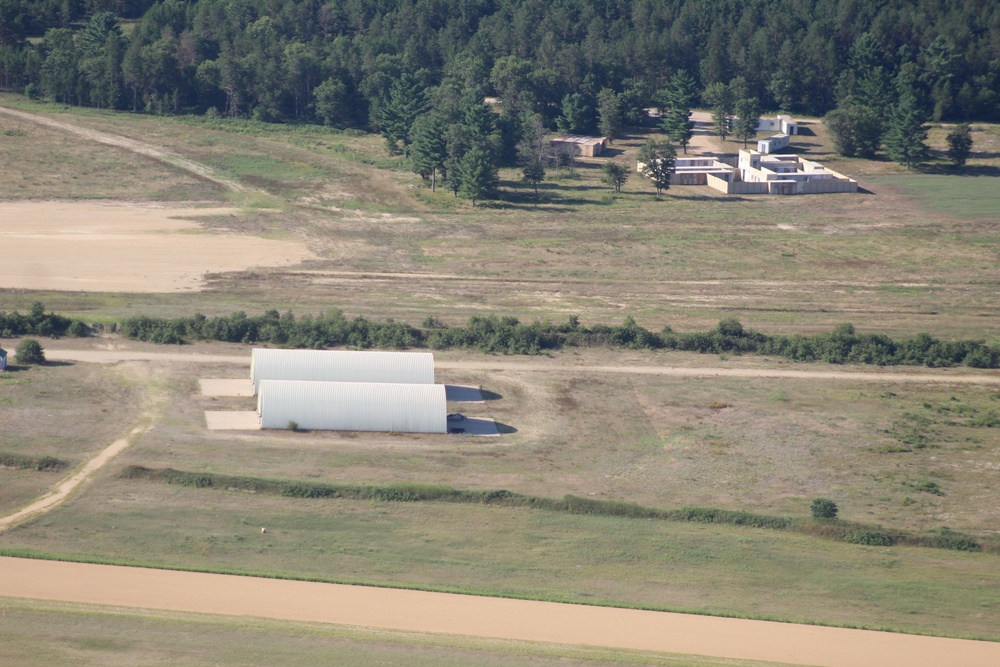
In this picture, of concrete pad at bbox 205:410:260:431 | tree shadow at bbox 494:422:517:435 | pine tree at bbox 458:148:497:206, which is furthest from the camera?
pine tree at bbox 458:148:497:206

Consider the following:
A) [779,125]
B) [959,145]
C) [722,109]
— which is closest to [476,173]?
[722,109]

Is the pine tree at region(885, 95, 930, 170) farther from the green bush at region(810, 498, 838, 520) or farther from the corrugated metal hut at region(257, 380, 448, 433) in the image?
the green bush at region(810, 498, 838, 520)

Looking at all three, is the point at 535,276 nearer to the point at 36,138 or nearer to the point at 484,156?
the point at 484,156

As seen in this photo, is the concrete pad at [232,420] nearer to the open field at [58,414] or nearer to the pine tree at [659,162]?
the open field at [58,414]

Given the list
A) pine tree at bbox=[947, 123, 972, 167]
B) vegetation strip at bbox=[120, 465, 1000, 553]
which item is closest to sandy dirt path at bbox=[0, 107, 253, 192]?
vegetation strip at bbox=[120, 465, 1000, 553]

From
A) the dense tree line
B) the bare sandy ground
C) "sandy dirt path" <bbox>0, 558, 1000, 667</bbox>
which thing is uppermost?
the dense tree line

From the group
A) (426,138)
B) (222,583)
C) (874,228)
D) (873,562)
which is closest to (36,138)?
(426,138)

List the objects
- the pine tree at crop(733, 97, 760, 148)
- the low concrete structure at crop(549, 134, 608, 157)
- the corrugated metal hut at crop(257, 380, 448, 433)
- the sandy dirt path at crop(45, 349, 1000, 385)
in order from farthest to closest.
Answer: the pine tree at crop(733, 97, 760, 148), the low concrete structure at crop(549, 134, 608, 157), the sandy dirt path at crop(45, 349, 1000, 385), the corrugated metal hut at crop(257, 380, 448, 433)
